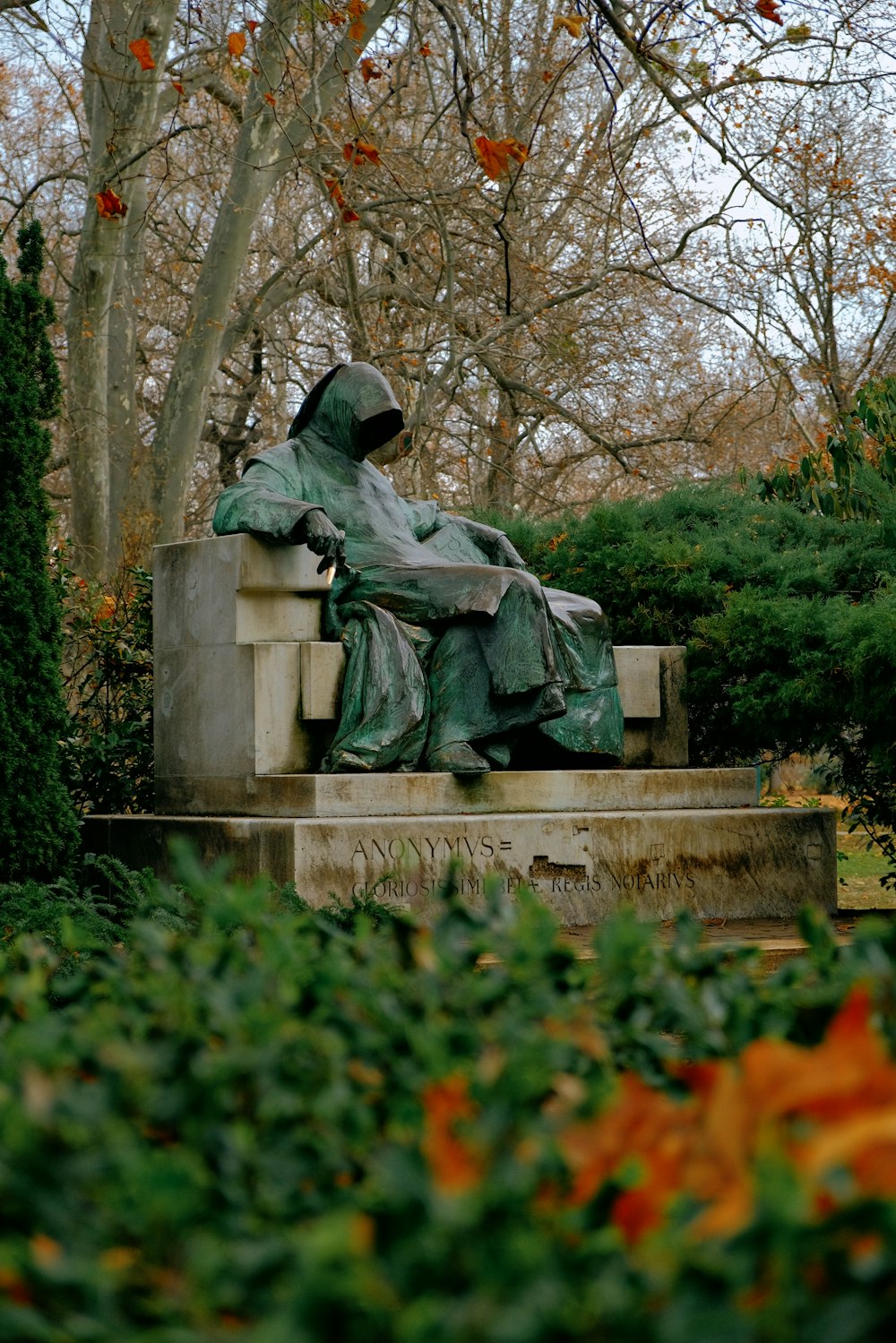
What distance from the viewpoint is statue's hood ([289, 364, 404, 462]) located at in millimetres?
8133

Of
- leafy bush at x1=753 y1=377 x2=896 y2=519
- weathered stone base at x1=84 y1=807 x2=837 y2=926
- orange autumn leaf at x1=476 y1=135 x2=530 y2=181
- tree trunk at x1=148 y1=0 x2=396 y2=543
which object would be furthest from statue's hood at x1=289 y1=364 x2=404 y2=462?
tree trunk at x1=148 y1=0 x2=396 y2=543

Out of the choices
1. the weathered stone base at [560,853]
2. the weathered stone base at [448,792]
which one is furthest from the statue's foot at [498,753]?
the weathered stone base at [560,853]

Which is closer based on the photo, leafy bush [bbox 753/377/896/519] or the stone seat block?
the stone seat block

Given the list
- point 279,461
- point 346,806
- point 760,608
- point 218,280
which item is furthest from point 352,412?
point 218,280

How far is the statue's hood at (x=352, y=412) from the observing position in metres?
8.13

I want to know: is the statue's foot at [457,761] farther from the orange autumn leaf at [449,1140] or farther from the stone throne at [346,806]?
the orange autumn leaf at [449,1140]

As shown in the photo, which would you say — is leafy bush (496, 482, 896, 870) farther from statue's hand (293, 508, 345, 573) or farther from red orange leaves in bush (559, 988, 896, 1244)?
red orange leaves in bush (559, 988, 896, 1244)

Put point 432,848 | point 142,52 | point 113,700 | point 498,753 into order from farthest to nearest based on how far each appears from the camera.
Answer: point 113,700 < point 142,52 < point 498,753 < point 432,848

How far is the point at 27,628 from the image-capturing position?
7.45 metres

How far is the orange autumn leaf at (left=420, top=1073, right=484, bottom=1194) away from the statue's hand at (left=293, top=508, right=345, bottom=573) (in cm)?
581

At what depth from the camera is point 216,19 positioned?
693 inches

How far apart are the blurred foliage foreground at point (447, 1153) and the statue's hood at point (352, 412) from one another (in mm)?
6240

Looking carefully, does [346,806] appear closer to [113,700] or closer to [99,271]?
[113,700]

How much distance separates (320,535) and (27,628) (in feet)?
4.52
